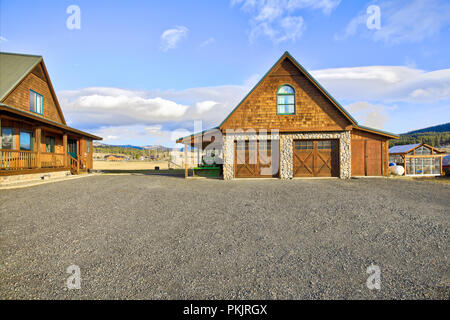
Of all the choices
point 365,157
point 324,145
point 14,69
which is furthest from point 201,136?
point 14,69

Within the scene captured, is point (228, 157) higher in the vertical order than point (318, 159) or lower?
higher

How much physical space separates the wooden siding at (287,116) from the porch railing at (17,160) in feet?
39.3

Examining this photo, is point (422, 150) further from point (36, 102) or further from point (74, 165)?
point (36, 102)

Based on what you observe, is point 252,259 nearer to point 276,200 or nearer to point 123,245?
point 123,245

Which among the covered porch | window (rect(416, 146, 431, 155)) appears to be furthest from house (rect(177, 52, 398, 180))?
window (rect(416, 146, 431, 155))

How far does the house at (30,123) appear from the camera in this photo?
12840 mm

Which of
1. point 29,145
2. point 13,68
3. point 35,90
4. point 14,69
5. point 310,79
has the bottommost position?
point 29,145

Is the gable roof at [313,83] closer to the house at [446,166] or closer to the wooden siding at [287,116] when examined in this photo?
the wooden siding at [287,116]

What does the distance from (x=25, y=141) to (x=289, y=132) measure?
17542 millimetres

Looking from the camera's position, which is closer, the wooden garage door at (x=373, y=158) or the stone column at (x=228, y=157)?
the stone column at (x=228, y=157)

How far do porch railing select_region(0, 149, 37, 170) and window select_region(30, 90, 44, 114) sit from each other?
4782 mm

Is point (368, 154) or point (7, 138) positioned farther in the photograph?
point (368, 154)

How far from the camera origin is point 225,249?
4340mm

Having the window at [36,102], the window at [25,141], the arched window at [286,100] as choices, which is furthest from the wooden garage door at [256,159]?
the window at [36,102]
